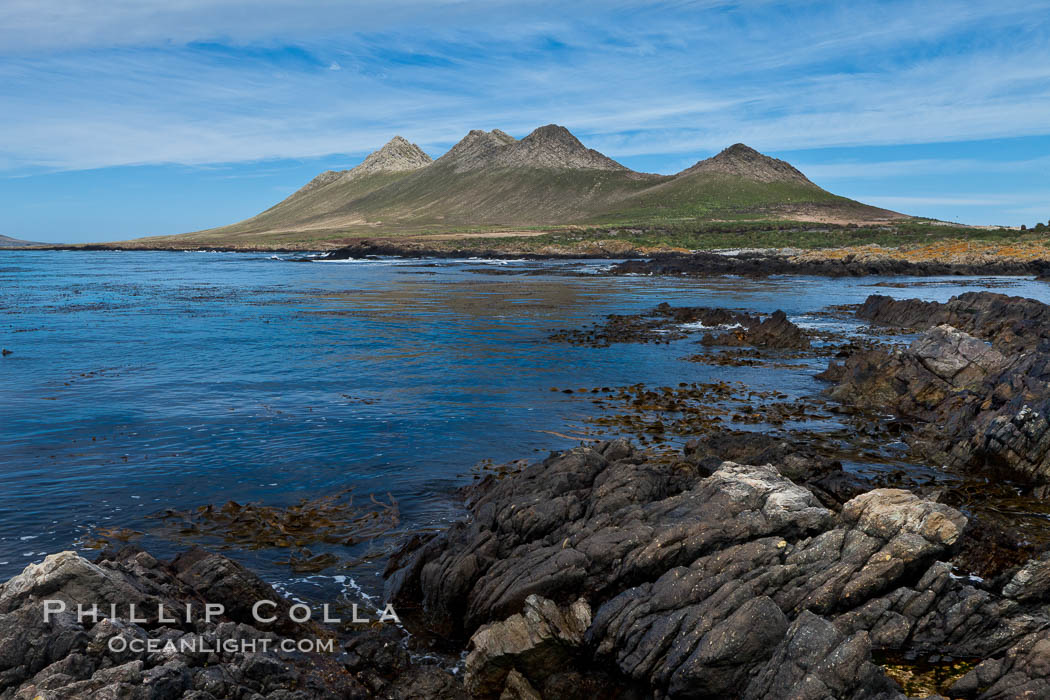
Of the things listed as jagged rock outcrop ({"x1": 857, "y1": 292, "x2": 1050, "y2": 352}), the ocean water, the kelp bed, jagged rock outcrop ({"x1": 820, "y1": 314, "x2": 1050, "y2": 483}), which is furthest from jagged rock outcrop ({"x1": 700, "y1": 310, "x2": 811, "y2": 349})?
the kelp bed

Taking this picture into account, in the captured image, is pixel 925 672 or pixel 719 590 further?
pixel 719 590

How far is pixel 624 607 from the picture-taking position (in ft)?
36.4

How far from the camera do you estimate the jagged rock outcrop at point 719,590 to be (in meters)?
9.73

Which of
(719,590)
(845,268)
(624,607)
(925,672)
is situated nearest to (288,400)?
(624,607)

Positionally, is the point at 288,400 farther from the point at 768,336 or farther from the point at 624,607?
the point at 768,336

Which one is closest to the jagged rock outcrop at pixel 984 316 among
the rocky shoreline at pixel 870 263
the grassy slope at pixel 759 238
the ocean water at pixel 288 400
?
the ocean water at pixel 288 400

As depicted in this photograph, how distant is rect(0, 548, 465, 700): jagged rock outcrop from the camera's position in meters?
8.45

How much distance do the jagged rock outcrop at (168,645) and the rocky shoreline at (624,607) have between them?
0.03 meters

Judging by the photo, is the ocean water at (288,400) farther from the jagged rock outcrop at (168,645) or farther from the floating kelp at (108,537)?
the jagged rock outcrop at (168,645)

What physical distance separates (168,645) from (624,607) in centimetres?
639

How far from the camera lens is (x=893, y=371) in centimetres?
2789

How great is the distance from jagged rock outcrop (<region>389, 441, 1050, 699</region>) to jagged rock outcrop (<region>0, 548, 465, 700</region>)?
5.48ft

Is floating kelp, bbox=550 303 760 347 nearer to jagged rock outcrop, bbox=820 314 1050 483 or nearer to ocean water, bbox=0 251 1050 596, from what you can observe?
ocean water, bbox=0 251 1050 596

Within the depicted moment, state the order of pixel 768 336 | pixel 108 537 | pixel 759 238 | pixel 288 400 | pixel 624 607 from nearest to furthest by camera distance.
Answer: pixel 624 607 → pixel 108 537 → pixel 288 400 → pixel 768 336 → pixel 759 238
